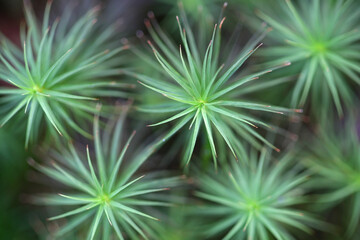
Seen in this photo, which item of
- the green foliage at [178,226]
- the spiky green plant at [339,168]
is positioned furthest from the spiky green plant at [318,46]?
the green foliage at [178,226]

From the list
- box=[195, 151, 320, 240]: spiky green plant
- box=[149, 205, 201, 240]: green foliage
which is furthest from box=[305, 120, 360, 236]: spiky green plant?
box=[149, 205, 201, 240]: green foliage

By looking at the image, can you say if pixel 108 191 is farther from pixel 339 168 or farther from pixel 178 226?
pixel 339 168

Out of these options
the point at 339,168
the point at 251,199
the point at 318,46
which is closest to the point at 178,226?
the point at 251,199

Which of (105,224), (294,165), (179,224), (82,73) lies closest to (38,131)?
(82,73)

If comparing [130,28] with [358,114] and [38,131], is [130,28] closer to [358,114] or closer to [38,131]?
[38,131]

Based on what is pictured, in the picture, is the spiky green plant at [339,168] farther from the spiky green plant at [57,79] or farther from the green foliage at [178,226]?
the spiky green plant at [57,79]
